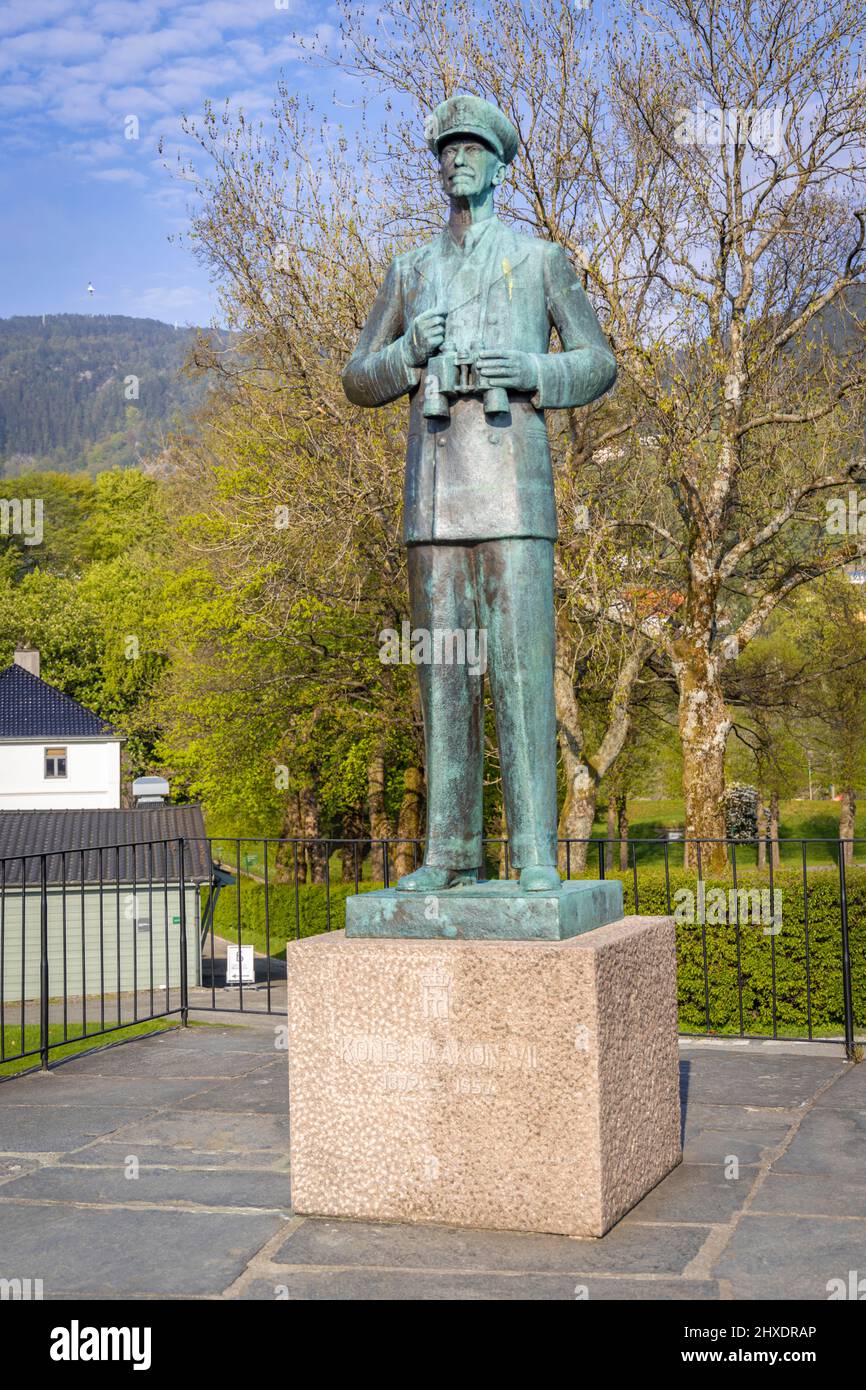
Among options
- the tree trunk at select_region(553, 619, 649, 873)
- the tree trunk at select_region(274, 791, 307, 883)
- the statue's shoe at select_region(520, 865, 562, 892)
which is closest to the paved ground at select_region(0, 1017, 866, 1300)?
the statue's shoe at select_region(520, 865, 562, 892)

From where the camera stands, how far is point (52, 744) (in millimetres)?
48781

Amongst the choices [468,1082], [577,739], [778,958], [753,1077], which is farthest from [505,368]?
[577,739]

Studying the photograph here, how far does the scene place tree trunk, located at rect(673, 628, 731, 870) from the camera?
17656 millimetres

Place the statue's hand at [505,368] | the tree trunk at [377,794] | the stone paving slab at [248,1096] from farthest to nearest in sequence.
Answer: the tree trunk at [377,794], the stone paving slab at [248,1096], the statue's hand at [505,368]

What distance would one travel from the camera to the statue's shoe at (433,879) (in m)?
4.86

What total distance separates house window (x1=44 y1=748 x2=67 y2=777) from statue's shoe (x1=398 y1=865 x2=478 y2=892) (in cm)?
4607

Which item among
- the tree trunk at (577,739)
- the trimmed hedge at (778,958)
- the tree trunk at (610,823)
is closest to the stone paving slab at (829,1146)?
the trimmed hedge at (778,958)

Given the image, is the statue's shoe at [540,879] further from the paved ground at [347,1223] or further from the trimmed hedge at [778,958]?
the trimmed hedge at [778,958]

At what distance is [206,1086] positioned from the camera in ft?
22.5

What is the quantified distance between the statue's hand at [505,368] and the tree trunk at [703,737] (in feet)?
43.8

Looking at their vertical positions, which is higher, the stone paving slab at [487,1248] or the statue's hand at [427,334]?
the statue's hand at [427,334]

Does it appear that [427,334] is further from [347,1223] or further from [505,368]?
[347,1223]

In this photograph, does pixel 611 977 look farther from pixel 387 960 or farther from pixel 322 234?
pixel 322 234

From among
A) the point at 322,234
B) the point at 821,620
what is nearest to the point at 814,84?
the point at 322,234
